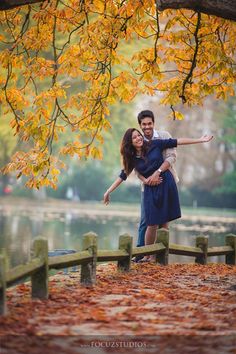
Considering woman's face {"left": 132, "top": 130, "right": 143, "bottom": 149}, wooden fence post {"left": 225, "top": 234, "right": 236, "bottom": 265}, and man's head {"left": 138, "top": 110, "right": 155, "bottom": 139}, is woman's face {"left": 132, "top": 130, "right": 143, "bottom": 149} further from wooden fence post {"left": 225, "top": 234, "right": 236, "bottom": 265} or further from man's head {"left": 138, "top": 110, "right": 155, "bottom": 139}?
wooden fence post {"left": 225, "top": 234, "right": 236, "bottom": 265}

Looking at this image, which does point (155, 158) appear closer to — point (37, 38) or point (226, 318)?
point (37, 38)

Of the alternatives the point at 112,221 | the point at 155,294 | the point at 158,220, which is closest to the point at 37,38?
the point at 158,220

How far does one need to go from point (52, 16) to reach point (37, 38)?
18.0 inches

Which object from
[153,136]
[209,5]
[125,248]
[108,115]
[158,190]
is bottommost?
[125,248]

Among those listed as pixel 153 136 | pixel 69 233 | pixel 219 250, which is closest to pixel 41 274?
pixel 153 136

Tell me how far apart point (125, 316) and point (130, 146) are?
4228 mm

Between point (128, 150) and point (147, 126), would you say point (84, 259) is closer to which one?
point (128, 150)

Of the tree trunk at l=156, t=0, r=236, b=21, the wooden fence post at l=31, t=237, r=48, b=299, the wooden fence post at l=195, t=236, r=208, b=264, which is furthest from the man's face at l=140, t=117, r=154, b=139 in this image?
the wooden fence post at l=31, t=237, r=48, b=299

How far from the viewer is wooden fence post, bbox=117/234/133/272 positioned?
32.8ft

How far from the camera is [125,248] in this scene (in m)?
10.0

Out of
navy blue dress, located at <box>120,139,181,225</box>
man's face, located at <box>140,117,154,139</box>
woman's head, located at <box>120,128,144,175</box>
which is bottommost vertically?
navy blue dress, located at <box>120,139,181,225</box>

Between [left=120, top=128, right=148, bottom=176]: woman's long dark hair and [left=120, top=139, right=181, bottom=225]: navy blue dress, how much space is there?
8 centimetres

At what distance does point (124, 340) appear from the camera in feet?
20.2

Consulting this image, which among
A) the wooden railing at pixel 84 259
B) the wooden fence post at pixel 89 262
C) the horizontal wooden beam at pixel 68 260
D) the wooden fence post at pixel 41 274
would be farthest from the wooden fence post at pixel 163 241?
the wooden fence post at pixel 41 274
